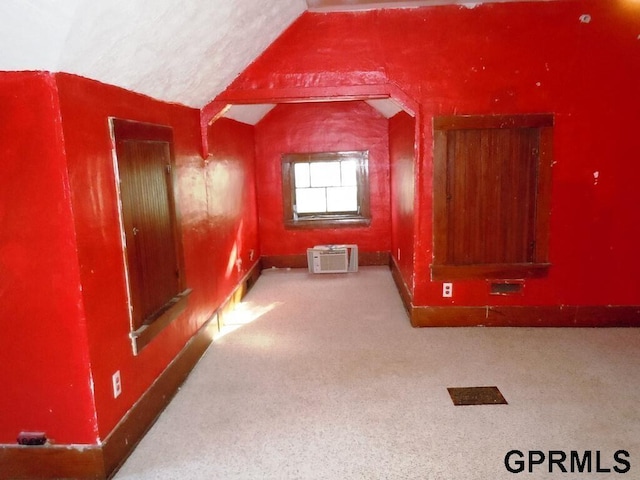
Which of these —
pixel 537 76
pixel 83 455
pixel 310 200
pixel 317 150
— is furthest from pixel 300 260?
pixel 83 455

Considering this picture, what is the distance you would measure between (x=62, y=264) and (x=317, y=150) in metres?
5.02

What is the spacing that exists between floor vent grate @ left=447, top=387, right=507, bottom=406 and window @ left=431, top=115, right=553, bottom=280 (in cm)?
132

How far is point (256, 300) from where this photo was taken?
5633mm

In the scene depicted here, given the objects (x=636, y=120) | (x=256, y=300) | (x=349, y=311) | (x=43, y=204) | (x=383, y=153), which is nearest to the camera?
(x=43, y=204)

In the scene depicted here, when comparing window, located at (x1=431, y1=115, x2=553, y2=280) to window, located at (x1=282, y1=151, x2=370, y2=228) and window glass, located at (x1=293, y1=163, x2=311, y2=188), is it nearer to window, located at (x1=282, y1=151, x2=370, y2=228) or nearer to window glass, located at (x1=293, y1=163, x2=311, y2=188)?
window, located at (x1=282, y1=151, x2=370, y2=228)

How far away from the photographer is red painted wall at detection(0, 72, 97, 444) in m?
2.16

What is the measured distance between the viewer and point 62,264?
2283mm

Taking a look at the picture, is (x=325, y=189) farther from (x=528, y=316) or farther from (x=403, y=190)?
(x=528, y=316)

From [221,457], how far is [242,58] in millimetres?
2984

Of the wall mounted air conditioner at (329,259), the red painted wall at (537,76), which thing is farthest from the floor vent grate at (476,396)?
the wall mounted air conditioner at (329,259)

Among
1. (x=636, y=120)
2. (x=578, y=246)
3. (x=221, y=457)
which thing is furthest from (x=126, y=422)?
(x=636, y=120)

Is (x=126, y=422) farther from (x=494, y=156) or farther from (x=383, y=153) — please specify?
(x=383, y=153)

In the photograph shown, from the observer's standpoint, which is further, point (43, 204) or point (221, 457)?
point (221, 457)

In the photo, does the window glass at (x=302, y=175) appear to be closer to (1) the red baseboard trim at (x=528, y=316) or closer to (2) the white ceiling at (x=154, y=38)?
(2) the white ceiling at (x=154, y=38)
